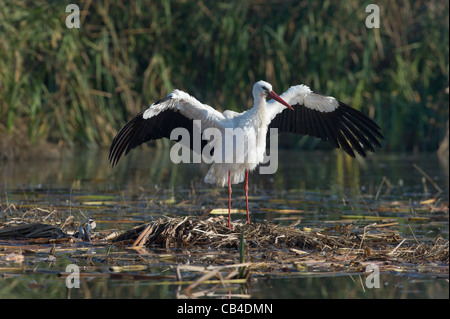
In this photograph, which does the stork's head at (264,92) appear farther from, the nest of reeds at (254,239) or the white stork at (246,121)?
the nest of reeds at (254,239)

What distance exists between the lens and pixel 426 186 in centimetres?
1056

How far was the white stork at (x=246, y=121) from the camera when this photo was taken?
23.4 feet

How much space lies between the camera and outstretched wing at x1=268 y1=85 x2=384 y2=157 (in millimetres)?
7664

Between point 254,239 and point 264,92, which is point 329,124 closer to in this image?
point 264,92

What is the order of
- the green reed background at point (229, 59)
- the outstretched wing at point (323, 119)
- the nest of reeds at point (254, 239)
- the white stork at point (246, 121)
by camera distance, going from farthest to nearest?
the green reed background at point (229, 59)
the outstretched wing at point (323, 119)
the white stork at point (246, 121)
the nest of reeds at point (254, 239)

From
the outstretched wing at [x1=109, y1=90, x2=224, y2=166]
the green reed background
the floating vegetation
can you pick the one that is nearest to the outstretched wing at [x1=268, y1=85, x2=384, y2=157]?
the outstretched wing at [x1=109, y1=90, x2=224, y2=166]

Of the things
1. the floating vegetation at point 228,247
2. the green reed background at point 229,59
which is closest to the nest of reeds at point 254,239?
the floating vegetation at point 228,247

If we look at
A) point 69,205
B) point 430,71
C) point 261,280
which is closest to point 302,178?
point 69,205

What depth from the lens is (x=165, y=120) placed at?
7.35 meters

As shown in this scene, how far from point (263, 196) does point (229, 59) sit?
6.71 metres

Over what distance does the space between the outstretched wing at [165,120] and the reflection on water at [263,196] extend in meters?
0.75

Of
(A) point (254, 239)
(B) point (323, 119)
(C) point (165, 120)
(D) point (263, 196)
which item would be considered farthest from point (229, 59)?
(A) point (254, 239)

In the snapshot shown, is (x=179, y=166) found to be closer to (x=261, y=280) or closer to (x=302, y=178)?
(x=302, y=178)
